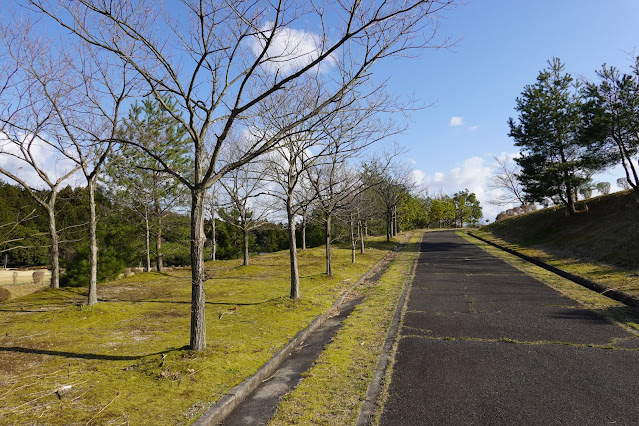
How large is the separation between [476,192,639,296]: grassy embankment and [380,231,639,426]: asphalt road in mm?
3632

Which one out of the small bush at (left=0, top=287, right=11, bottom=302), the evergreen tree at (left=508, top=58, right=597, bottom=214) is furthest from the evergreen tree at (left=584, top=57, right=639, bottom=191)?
the small bush at (left=0, top=287, right=11, bottom=302)

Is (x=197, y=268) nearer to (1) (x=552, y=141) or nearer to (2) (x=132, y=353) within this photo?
(2) (x=132, y=353)

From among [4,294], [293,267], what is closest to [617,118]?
[293,267]

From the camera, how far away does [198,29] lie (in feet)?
18.1

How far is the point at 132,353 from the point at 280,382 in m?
2.57

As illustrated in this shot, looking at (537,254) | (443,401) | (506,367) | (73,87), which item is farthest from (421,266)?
(73,87)

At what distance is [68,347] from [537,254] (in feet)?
65.2

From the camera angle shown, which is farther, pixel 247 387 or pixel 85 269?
pixel 85 269

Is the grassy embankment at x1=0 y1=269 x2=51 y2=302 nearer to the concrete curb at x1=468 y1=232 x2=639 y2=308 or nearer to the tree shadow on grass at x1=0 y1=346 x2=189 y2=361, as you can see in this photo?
the tree shadow on grass at x1=0 y1=346 x2=189 y2=361

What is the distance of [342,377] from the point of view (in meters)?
5.05

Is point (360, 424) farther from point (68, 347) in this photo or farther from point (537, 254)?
point (537, 254)

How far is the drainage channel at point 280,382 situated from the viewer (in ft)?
13.2

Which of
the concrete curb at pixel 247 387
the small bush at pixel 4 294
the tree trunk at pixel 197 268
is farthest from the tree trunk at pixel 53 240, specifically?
the concrete curb at pixel 247 387

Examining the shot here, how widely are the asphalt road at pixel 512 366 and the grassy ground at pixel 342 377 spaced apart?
0.41m
